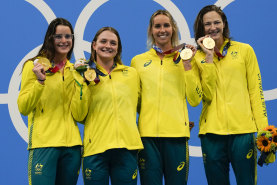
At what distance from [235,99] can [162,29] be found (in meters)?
0.89

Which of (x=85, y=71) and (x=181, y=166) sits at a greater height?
(x=85, y=71)

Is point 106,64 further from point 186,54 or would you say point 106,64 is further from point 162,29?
point 186,54

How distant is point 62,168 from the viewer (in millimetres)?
3512

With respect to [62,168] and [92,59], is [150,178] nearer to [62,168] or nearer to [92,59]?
[62,168]

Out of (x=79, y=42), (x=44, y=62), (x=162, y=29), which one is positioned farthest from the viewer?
(x=79, y=42)

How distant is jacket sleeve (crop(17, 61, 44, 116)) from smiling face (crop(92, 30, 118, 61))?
0.58 meters

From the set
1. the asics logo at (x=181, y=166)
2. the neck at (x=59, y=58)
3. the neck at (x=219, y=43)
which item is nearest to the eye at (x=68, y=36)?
the neck at (x=59, y=58)

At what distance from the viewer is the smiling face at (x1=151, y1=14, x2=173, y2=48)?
3.82 m

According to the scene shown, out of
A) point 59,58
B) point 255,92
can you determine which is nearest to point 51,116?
point 59,58

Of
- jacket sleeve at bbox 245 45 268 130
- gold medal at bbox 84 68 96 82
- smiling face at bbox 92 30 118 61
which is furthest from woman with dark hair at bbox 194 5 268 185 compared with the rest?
gold medal at bbox 84 68 96 82

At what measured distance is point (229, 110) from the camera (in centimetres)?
371

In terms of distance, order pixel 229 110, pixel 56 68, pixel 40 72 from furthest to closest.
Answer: pixel 229 110
pixel 56 68
pixel 40 72

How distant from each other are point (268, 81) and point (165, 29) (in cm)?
217

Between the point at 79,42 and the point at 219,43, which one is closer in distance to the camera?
the point at 219,43
